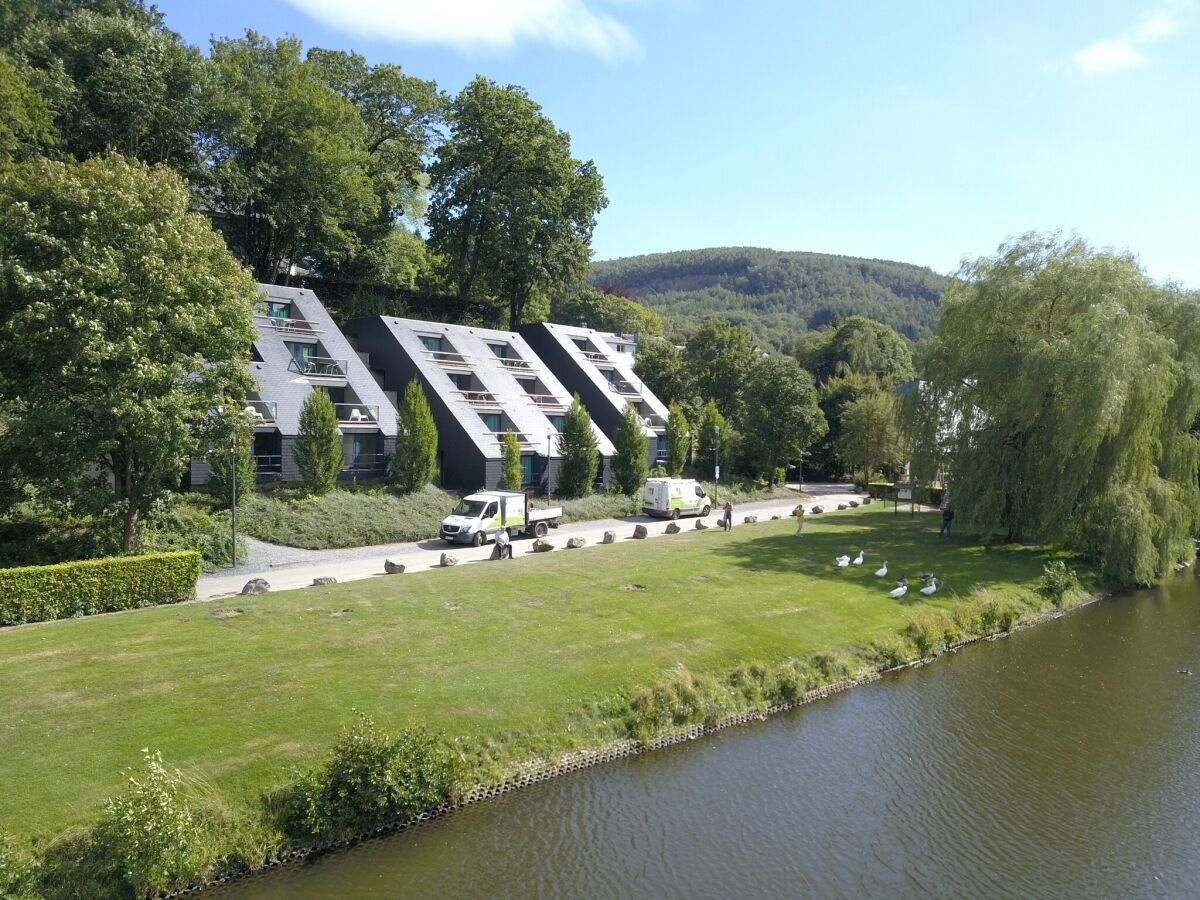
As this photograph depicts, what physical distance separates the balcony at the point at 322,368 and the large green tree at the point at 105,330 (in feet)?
48.5

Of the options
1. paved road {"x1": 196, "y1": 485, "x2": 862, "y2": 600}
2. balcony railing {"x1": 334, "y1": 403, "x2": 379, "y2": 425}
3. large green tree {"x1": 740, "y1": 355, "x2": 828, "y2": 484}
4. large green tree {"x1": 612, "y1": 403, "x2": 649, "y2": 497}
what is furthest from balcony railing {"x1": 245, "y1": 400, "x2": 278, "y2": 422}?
large green tree {"x1": 740, "y1": 355, "x2": 828, "y2": 484}

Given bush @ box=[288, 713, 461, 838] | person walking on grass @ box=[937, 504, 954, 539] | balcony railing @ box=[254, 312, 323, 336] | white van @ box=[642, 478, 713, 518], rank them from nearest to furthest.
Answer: bush @ box=[288, 713, 461, 838] → person walking on grass @ box=[937, 504, 954, 539] → balcony railing @ box=[254, 312, 323, 336] → white van @ box=[642, 478, 713, 518]

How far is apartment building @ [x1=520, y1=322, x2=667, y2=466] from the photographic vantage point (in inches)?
2036

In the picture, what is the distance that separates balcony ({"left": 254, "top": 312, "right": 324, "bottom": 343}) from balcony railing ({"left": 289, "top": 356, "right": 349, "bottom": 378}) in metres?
1.37

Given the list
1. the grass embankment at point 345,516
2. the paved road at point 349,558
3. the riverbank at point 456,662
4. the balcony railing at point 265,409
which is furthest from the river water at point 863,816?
the balcony railing at point 265,409

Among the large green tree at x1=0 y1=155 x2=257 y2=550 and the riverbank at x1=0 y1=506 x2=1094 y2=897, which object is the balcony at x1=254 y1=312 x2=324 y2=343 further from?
the riverbank at x1=0 y1=506 x2=1094 y2=897

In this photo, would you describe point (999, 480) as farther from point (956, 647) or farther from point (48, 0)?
point (48, 0)

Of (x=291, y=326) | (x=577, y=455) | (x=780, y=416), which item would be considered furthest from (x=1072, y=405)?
(x=291, y=326)

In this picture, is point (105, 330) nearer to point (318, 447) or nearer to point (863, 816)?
point (318, 447)

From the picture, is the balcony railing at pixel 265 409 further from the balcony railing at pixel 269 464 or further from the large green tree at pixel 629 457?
the large green tree at pixel 629 457

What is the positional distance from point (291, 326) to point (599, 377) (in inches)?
803

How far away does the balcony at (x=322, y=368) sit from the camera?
39.3 m

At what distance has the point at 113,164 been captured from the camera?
2417cm

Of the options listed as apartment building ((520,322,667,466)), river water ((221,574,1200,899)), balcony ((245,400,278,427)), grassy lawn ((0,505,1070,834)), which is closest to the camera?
river water ((221,574,1200,899))
